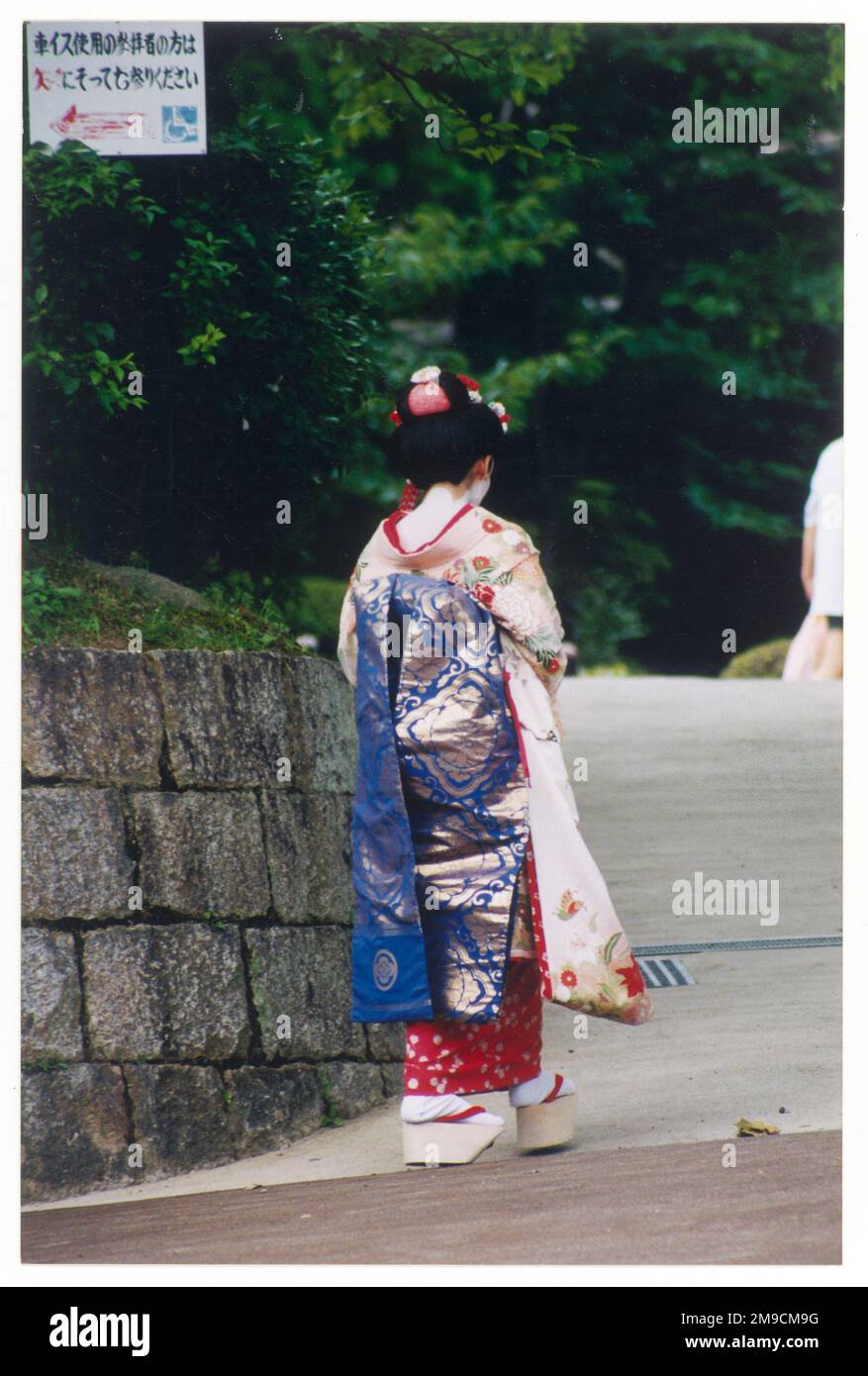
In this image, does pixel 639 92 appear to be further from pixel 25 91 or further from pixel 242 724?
pixel 242 724

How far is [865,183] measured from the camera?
200 inches

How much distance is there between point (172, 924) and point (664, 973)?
1.87 m

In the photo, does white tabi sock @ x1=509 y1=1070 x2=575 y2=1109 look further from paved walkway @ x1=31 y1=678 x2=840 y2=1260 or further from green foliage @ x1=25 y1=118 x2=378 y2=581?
green foliage @ x1=25 y1=118 x2=378 y2=581

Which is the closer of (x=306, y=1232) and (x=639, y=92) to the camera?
(x=306, y=1232)

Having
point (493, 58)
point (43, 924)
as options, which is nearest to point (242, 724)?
point (43, 924)

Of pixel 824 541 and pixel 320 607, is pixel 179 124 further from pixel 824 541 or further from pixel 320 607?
pixel 824 541

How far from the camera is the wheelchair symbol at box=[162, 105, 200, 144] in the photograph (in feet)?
17.5

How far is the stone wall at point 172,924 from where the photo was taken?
491 centimetres

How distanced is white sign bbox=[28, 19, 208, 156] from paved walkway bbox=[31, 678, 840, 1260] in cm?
277

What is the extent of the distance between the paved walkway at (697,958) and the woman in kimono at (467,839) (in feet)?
0.96

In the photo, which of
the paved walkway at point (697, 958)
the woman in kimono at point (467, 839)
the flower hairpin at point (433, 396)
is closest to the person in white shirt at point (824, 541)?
the paved walkway at point (697, 958)

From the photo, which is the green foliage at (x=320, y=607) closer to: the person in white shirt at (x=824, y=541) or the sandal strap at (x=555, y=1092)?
the person in white shirt at (x=824, y=541)

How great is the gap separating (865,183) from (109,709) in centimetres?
239

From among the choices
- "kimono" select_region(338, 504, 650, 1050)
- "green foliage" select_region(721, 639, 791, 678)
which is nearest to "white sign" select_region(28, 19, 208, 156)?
"kimono" select_region(338, 504, 650, 1050)
